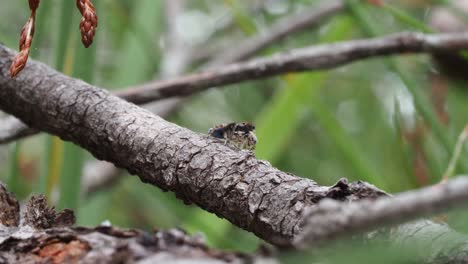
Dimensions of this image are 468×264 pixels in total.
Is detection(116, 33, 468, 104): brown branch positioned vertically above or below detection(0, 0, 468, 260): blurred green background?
below

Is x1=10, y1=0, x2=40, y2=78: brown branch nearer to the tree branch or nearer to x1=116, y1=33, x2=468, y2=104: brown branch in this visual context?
x1=116, y1=33, x2=468, y2=104: brown branch

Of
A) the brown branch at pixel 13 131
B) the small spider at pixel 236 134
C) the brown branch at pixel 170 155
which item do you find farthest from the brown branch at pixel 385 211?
the brown branch at pixel 13 131

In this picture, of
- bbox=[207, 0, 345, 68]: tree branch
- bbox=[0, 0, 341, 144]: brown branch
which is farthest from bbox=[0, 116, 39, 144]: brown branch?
bbox=[207, 0, 345, 68]: tree branch

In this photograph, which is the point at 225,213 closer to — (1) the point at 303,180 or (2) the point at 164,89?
(1) the point at 303,180

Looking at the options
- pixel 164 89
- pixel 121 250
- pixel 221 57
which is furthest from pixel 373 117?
pixel 121 250

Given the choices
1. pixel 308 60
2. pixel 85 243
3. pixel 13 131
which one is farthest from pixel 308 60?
pixel 85 243

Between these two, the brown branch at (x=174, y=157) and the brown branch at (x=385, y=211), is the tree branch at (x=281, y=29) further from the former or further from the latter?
the brown branch at (x=385, y=211)
